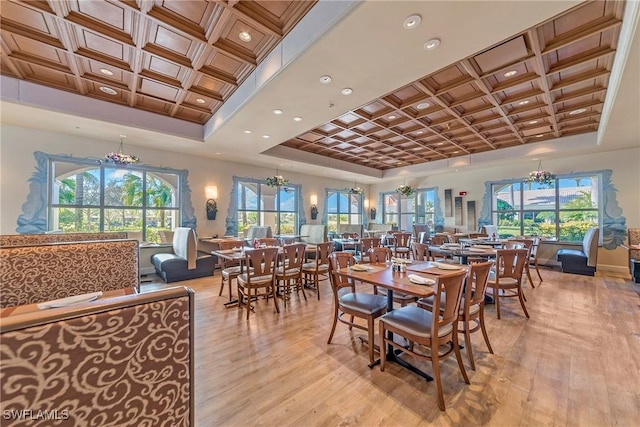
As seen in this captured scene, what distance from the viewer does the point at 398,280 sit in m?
2.36

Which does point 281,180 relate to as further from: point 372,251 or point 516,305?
point 516,305

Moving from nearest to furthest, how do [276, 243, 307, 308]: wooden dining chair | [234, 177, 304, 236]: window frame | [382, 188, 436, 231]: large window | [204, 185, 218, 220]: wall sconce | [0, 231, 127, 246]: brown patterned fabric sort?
1. [0, 231, 127, 246]: brown patterned fabric
2. [276, 243, 307, 308]: wooden dining chair
3. [204, 185, 218, 220]: wall sconce
4. [234, 177, 304, 236]: window frame
5. [382, 188, 436, 231]: large window

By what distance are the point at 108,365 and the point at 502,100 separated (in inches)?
234

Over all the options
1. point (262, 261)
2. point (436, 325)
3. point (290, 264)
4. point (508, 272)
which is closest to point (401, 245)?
point (508, 272)

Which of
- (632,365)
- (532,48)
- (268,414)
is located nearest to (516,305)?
(632,365)

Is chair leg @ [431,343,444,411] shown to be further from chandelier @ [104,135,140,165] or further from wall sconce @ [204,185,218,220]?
wall sconce @ [204,185,218,220]

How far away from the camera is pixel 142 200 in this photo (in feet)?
20.7

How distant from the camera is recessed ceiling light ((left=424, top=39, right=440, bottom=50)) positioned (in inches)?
102

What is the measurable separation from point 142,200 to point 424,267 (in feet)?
21.5

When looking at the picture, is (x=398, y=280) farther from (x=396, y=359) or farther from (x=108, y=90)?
(x=108, y=90)

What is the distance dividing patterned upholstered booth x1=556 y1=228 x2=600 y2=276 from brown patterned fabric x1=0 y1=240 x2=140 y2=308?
28.1 ft

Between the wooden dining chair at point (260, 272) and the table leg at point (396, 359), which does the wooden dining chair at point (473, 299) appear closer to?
the table leg at point (396, 359)

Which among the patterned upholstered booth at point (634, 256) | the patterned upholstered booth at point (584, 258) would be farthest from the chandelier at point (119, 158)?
the patterned upholstered booth at point (634, 256)

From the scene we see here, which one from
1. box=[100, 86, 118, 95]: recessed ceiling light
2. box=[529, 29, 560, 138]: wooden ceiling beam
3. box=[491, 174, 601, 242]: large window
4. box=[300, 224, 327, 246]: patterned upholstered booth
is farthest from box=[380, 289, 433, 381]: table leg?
box=[491, 174, 601, 242]: large window
